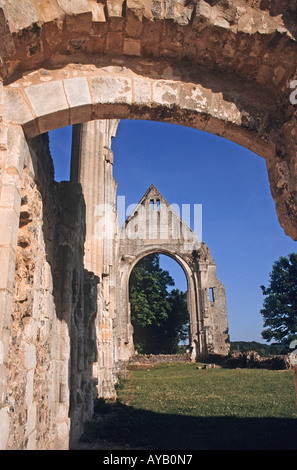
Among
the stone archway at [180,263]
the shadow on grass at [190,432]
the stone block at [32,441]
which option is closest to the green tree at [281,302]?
→ the stone archway at [180,263]

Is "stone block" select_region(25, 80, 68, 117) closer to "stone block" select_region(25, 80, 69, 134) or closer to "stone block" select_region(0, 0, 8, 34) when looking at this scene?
"stone block" select_region(25, 80, 69, 134)

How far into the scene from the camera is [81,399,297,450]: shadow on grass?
4.39m

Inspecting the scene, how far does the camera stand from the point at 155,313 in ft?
87.1

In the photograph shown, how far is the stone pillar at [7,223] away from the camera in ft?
7.39

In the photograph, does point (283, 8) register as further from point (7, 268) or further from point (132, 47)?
point (7, 268)

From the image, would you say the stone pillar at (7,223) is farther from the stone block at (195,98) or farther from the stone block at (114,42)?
the stone block at (195,98)

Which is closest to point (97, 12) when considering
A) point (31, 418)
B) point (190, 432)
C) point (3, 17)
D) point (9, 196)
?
point (3, 17)

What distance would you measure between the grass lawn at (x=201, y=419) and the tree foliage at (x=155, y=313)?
644 inches

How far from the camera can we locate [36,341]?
323 cm

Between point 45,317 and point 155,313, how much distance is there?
23.5m

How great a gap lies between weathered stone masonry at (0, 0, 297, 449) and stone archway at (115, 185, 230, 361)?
18.0 m

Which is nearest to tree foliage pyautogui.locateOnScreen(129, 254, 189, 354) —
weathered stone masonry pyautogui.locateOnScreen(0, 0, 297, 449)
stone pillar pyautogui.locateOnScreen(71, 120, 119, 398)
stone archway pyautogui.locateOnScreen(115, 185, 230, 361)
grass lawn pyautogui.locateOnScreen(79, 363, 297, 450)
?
stone archway pyautogui.locateOnScreen(115, 185, 230, 361)
